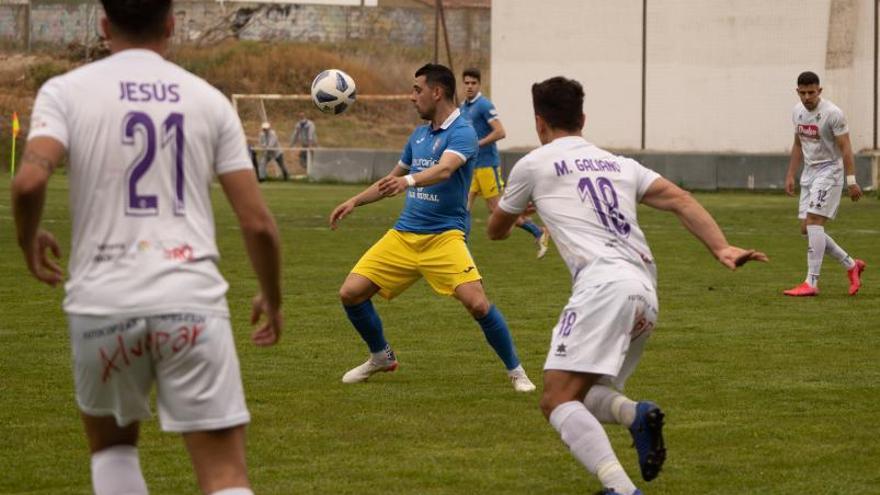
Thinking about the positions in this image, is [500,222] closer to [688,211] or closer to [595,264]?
[595,264]

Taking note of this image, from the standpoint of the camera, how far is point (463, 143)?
1051 cm

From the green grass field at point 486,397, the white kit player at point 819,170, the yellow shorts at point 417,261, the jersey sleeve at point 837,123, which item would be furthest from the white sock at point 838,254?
the yellow shorts at point 417,261

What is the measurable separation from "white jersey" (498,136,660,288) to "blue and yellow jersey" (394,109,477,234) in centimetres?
337

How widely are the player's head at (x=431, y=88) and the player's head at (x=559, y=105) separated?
344 cm

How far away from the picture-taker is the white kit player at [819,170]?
1576cm

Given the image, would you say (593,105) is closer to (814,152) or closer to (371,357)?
(814,152)

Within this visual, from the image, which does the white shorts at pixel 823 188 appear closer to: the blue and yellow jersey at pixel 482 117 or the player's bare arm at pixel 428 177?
the blue and yellow jersey at pixel 482 117

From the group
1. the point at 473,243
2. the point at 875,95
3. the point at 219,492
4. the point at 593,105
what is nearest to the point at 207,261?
the point at 219,492

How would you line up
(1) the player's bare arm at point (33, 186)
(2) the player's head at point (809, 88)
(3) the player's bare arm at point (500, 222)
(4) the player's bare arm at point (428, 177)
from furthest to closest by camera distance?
(2) the player's head at point (809, 88)
(4) the player's bare arm at point (428, 177)
(3) the player's bare arm at point (500, 222)
(1) the player's bare arm at point (33, 186)

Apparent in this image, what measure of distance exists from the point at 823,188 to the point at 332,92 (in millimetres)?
5296

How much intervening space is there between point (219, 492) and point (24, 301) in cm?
1063

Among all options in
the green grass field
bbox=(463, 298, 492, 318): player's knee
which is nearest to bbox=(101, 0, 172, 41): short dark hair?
the green grass field

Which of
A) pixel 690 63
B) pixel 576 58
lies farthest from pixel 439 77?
pixel 576 58

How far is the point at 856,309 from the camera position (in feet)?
47.4
